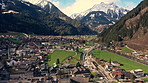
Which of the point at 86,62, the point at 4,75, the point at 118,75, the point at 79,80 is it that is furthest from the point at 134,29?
the point at 4,75

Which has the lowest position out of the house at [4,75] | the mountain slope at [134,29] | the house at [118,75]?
the house at [118,75]

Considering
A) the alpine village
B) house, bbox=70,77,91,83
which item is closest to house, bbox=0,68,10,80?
the alpine village

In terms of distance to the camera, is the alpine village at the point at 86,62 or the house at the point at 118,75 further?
the house at the point at 118,75

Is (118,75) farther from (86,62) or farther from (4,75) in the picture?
(4,75)

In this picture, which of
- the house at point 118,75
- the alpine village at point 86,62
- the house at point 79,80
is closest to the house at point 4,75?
the alpine village at point 86,62

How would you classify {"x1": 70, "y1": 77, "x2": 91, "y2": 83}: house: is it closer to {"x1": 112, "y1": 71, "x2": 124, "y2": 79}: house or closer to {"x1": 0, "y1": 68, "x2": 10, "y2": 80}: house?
{"x1": 112, "y1": 71, "x2": 124, "y2": 79}: house

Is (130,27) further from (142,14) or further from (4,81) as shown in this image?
(4,81)

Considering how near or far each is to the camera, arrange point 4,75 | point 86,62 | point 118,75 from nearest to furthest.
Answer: point 4,75
point 118,75
point 86,62

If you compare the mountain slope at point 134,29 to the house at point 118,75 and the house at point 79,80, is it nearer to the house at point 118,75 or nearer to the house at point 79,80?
the house at point 118,75

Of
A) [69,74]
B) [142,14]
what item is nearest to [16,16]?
[142,14]
